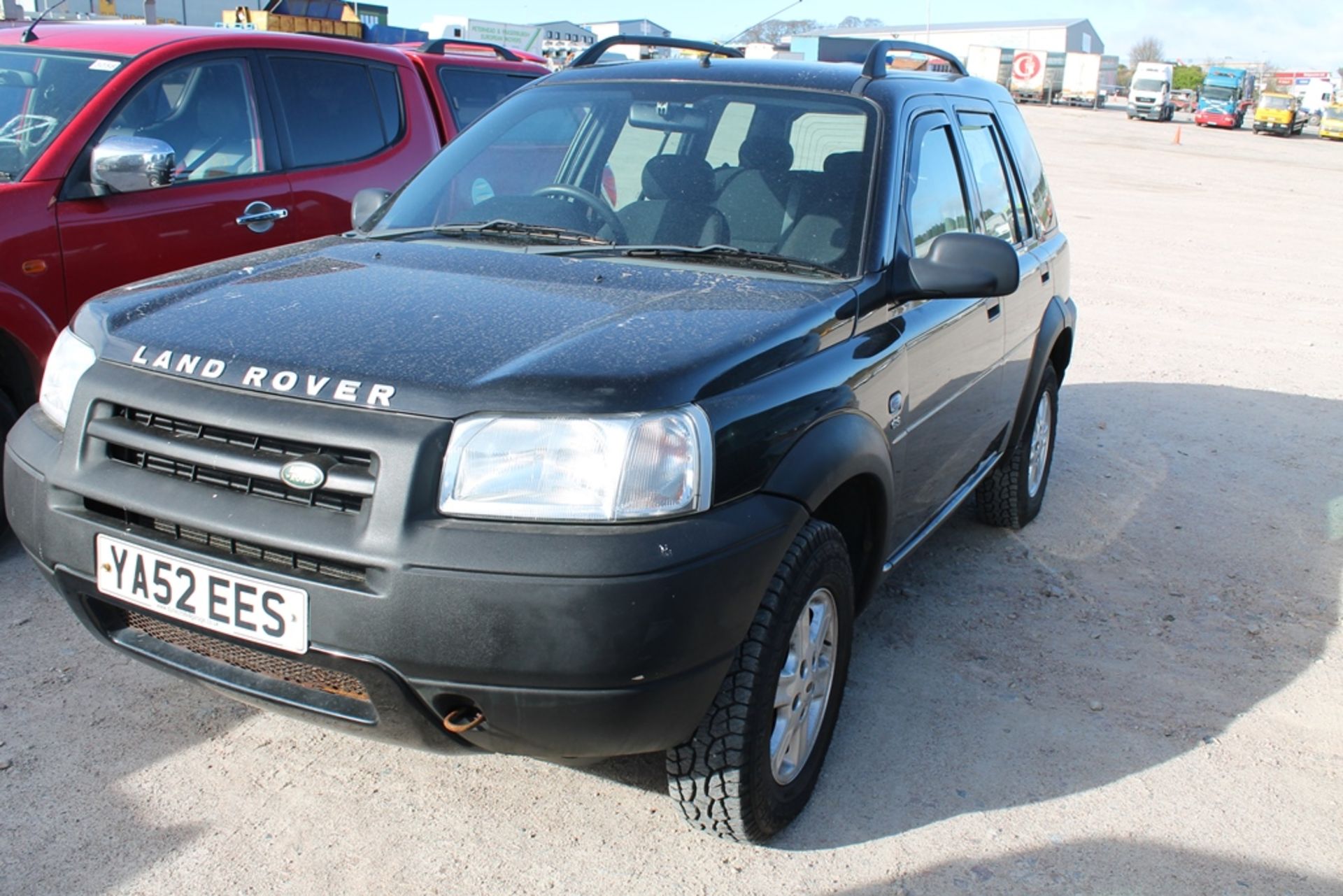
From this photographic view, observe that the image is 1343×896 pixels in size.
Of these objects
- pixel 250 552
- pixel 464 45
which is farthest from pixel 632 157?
pixel 464 45

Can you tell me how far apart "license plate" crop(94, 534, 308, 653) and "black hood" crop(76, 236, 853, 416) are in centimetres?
37

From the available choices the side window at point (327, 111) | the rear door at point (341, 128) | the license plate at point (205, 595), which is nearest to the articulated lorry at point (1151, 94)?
the rear door at point (341, 128)

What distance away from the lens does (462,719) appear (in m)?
2.29

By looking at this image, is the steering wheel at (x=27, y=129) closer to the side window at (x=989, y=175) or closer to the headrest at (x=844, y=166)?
the headrest at (x=844, y=166)

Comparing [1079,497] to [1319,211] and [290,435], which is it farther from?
[1319,211]

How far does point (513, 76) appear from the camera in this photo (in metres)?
6.67

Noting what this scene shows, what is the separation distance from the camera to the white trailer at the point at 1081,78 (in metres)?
67.1

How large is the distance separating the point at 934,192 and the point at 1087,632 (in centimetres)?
159

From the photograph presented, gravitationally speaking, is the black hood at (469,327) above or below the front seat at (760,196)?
below

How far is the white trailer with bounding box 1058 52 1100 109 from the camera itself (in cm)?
6706

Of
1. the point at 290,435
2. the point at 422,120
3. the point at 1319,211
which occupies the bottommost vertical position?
the point at 1319,211

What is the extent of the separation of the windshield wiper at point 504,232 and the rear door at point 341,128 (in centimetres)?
182

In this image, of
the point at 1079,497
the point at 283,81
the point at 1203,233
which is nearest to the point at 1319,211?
the point at 1203,233

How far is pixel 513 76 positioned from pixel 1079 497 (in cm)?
381
